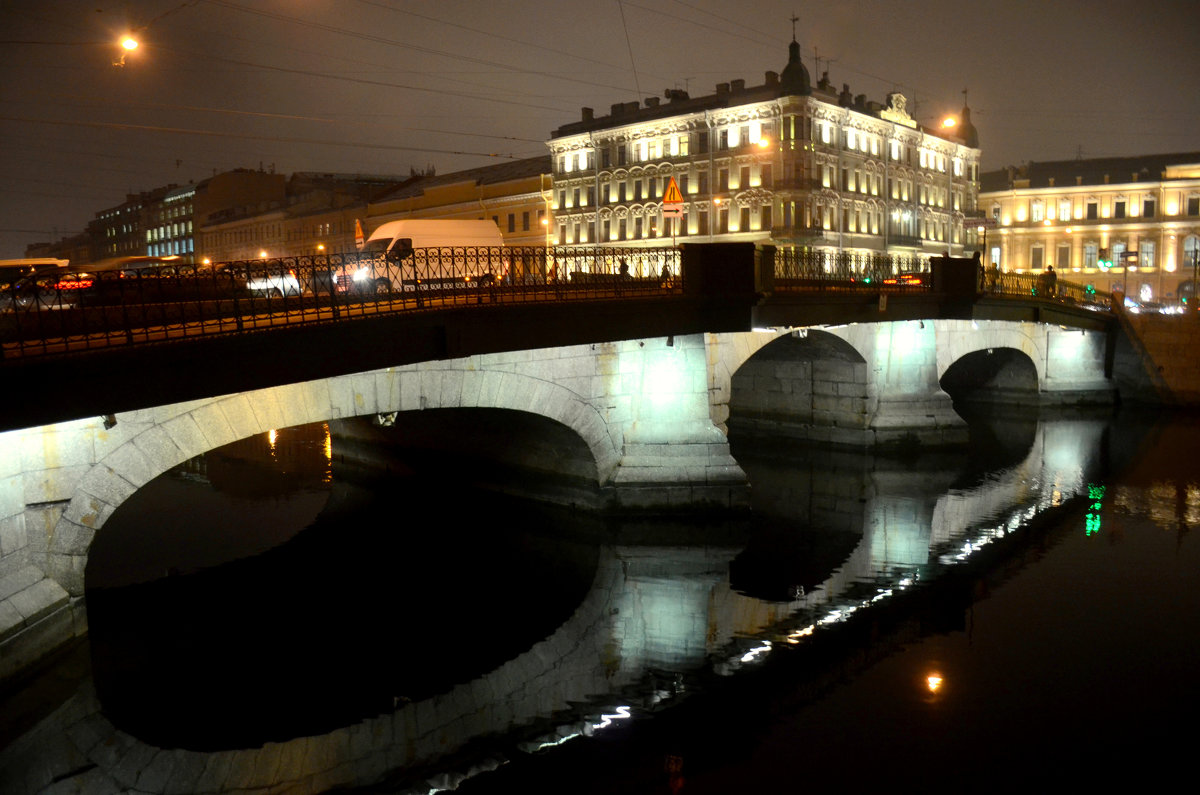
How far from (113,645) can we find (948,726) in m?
11.8

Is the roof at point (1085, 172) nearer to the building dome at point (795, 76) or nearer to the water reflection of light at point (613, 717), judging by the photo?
the building dome at point (795, 76)

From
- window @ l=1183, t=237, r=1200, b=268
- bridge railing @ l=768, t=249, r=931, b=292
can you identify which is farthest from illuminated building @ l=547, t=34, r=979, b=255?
bridge railing @ l=768, t=249, r=931, b=292

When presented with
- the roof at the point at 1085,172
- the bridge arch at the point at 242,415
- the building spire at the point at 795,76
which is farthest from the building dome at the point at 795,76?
the bridge arch at the point at 242,415

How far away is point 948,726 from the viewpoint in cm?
1105

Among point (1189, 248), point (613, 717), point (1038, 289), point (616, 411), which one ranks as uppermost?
point (1189, 248)

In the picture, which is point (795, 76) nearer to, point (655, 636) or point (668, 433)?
point (668, 433)

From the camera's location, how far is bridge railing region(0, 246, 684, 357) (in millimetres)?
10234

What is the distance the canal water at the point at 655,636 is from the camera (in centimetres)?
1058

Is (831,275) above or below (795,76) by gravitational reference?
below

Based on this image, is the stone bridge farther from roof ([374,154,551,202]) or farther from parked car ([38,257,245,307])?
roof ([374,154,551,202])

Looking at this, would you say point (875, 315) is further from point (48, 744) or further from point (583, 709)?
point (48, 744)

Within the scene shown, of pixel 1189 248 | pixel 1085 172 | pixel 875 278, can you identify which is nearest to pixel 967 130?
pixel 1085 172

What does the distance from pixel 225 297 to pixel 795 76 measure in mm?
45107

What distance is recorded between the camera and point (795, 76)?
5250cm
